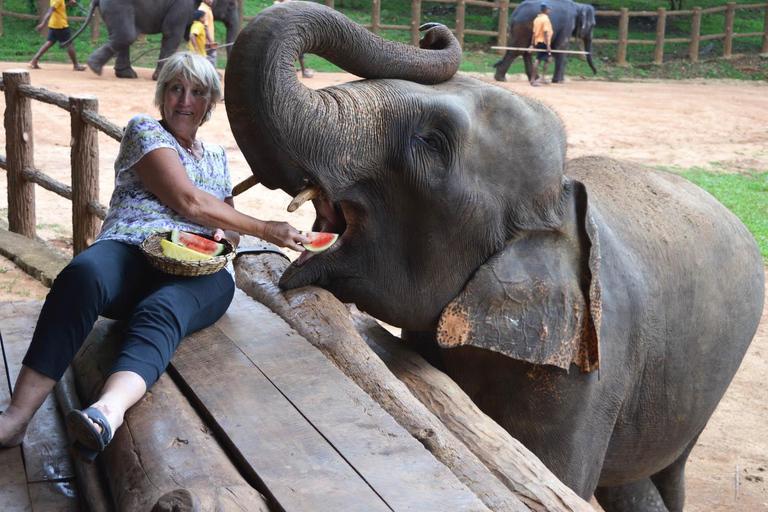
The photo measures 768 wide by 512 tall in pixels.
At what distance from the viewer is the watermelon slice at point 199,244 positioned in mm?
2902

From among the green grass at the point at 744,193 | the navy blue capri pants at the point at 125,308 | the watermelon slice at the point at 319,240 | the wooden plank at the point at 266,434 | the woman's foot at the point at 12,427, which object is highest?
the watermelon slice at the point at 319,240

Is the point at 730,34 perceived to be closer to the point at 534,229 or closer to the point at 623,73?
the point at 623,73

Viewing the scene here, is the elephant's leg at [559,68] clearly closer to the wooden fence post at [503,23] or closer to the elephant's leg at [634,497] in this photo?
the wooden fence post at [503,23]

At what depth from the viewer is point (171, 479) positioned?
199cm

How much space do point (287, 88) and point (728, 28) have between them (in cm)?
2519

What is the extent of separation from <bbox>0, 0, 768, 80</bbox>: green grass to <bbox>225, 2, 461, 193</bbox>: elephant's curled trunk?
1597 centimetres

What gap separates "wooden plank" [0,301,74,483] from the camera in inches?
93.3

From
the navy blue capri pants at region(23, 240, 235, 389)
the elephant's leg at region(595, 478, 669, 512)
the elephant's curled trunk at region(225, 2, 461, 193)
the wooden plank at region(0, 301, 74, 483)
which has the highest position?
the elephant's curled trunk at region(225, 2, 461, 193)

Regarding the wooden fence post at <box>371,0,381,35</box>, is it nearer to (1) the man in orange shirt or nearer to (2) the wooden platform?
(1) the man in orange shirt

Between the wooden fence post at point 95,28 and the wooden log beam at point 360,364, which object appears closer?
the wooden log beam at point 360,364

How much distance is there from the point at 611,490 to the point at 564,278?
80.4 inches

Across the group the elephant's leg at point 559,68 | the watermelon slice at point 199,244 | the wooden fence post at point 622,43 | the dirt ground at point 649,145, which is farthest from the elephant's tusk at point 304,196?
the wooden fence post at point 622,43

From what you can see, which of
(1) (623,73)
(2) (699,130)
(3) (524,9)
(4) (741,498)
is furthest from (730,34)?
(4) (741,498)

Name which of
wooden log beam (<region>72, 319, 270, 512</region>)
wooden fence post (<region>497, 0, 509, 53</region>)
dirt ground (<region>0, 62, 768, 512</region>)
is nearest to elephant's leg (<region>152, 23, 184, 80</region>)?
dirt ground (<region>0, 62, 768, 512</region>)
